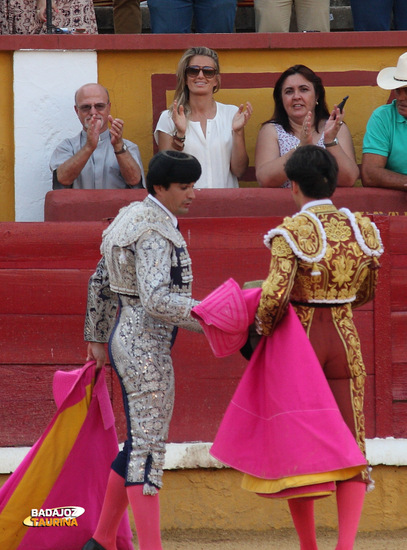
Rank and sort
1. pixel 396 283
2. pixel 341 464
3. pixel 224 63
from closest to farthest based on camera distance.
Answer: pixel 341 464 < pixel 396 283 < pixel 224 63

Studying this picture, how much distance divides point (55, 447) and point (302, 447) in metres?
1.03

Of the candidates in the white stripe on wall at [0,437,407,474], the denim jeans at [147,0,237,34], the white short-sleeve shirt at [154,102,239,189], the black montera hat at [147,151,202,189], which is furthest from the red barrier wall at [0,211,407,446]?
the denim jeans at [147,0,237,34]

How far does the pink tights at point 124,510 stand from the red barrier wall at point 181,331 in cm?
87

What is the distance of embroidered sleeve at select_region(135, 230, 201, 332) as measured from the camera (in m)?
3.65

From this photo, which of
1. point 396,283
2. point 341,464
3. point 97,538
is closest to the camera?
point 341,464

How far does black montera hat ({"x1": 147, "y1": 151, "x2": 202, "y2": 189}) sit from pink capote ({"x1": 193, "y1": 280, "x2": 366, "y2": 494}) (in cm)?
41

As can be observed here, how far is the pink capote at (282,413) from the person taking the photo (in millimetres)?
3572

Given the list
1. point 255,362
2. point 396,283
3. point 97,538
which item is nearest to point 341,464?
point 255,362

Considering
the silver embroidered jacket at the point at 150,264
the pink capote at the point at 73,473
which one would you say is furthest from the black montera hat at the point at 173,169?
the pink capote at the point at 73,473

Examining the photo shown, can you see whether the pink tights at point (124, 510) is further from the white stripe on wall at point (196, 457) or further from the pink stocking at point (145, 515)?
the white stripe on wall at point (196, 457)

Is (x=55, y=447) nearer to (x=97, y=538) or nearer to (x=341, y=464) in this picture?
(x=97, y=538)

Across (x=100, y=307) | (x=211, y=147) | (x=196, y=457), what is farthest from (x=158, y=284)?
(x=211, y=147)

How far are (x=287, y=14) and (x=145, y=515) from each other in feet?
11.0

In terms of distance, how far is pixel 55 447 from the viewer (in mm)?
4098
